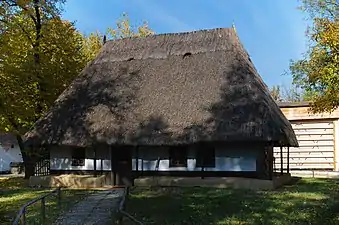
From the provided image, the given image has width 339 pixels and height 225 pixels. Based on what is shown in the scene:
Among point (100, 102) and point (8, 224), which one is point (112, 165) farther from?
point (8, 224)

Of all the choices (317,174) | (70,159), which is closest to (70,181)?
(70,159)

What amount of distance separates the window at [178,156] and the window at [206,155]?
2.37ft

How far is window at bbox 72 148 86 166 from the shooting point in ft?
80.8

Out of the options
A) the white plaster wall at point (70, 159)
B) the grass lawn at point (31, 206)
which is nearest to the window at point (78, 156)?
the white plaster wall at point (70, 159)

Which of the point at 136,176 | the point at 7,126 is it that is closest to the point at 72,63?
the point at 7,126

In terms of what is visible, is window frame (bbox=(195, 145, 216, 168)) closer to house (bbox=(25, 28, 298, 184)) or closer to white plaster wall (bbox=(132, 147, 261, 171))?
house (bbox=(25, 28, 298, 184))

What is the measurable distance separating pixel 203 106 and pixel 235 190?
4373 millimetres

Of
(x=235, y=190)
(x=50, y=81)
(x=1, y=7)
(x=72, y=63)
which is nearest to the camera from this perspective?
(x=1, y=7)

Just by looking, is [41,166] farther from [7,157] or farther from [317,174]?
[7,157]

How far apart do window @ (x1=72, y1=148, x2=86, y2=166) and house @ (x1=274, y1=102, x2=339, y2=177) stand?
12.7m

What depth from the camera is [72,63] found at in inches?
1190

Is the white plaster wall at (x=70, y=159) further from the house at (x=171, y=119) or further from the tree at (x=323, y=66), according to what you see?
the tree at (x=323, y=66)

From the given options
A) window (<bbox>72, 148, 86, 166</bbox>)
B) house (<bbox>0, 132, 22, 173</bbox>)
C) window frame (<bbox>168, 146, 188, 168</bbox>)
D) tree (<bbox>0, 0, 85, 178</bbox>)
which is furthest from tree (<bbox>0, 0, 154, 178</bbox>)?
house (<bbox>0, 132, 22, 173</bbox>)

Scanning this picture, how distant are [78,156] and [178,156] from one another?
5.34 meters
